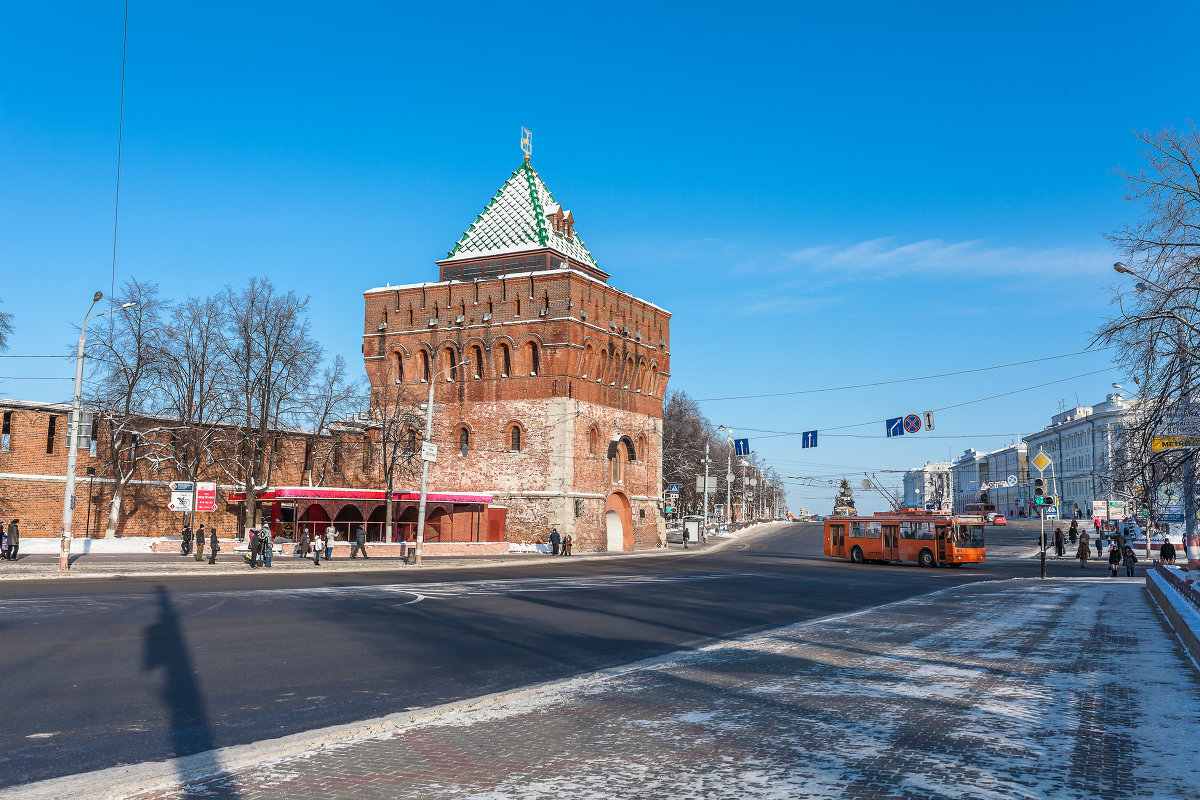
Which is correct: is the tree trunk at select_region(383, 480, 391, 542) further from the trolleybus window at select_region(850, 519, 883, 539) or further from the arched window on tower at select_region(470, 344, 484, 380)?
the trolleybus window at select_region(850, 519, 883, 539)

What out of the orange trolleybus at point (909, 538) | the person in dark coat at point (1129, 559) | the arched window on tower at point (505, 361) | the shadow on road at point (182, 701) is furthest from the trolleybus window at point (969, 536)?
the shadow on road at point (182, 701)

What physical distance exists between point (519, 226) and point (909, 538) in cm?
2969

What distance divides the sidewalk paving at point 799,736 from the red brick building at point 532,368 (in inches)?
1552

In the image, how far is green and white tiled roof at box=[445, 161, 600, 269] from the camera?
55.9 m

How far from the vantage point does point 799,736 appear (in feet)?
24.0

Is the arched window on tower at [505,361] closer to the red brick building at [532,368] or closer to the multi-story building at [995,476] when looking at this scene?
the red brick building at [532,368]

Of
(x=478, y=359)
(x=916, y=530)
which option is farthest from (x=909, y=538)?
(x=478, y=359)

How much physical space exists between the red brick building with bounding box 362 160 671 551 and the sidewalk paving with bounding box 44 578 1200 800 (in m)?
39.4

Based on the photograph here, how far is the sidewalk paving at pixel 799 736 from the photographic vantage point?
5.89m

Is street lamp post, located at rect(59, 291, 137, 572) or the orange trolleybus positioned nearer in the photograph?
street lamp post, located at rect(59, 291, 137, 572)

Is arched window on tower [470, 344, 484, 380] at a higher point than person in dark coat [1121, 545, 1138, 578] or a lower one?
higher

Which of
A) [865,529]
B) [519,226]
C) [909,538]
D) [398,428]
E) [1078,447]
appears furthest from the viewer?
[1078,447]

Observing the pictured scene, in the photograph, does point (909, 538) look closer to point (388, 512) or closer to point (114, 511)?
point (388, 512)

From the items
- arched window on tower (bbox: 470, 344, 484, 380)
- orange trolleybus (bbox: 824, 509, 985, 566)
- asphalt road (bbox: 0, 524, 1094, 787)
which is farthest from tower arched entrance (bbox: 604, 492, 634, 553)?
asphalt road (bbox: 0, 524, 1094, 787)
